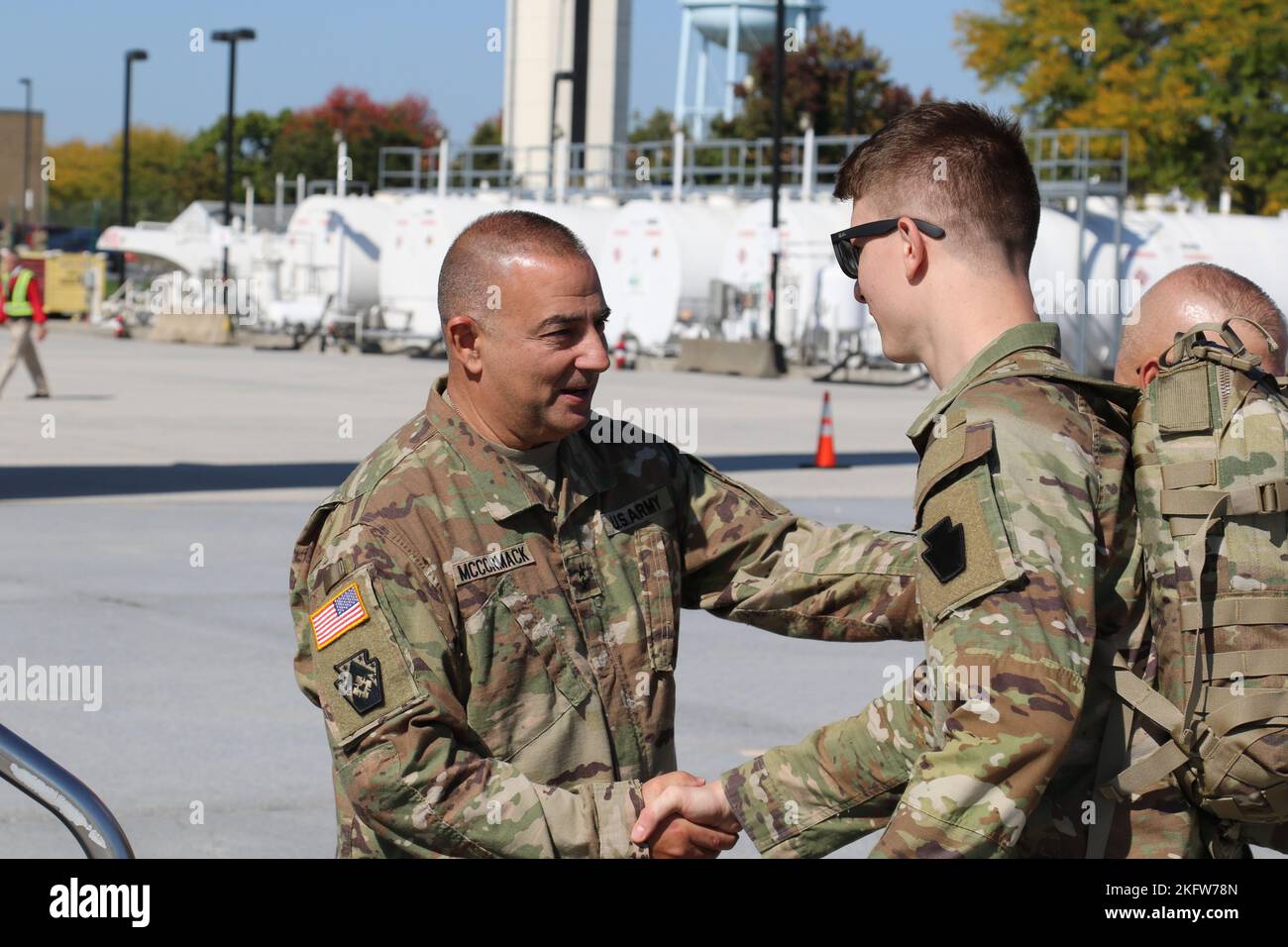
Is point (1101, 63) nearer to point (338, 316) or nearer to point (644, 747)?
point (338, 316)

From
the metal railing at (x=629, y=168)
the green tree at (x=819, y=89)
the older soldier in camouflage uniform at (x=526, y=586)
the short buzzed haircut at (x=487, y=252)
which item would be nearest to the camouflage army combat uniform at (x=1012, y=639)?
the older soldier in camouflage uniform at (x=526, y=586)

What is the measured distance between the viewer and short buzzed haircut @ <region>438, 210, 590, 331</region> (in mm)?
3371

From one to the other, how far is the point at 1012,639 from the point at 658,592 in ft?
3.66

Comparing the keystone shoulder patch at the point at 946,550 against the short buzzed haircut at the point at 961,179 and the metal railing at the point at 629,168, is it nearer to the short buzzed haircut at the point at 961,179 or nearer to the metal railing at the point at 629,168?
the short buzzed haircut at the point at 961,179

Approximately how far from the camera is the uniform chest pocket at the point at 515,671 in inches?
124

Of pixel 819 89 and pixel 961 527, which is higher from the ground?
pixel 819 89

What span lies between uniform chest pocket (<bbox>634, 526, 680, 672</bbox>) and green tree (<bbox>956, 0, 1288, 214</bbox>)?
155 ft

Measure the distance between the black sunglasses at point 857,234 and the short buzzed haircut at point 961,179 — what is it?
14 millimetres

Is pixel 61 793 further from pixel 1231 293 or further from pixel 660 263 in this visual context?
pixel 660 263

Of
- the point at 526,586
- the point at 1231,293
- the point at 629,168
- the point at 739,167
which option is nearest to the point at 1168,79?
the point at 739,167

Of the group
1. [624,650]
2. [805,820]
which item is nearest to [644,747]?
[624,650]

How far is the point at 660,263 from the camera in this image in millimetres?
39656

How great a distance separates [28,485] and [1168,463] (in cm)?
1377

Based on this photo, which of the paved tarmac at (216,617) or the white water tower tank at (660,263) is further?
the white water tower tank at (660,263)
